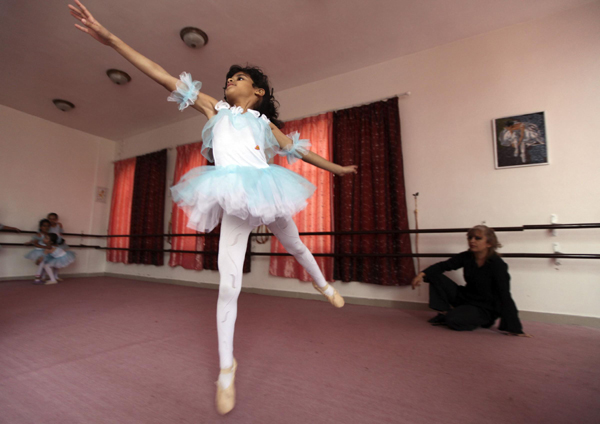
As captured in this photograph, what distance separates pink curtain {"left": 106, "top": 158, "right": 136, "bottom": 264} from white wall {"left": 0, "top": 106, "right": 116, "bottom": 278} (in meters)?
0.29

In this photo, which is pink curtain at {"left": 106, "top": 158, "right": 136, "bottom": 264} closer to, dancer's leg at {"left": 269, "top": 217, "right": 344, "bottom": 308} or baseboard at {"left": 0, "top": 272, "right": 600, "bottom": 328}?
baseboard at {"left": 0, "top": 272, "right": 600, "bottom": 328}

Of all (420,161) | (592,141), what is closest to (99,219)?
(420,161)

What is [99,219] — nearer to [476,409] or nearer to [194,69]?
[194,69]

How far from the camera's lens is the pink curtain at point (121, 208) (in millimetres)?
5031

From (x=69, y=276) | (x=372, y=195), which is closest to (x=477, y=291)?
(x=372, y=195)

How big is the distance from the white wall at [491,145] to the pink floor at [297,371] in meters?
0.46

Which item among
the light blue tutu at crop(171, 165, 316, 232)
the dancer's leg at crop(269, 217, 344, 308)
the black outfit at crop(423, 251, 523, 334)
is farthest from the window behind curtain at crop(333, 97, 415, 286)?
the light blue tutu at crop(171, 165, 316, 232)

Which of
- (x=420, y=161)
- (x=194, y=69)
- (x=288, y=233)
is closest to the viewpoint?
(x=288, y=233)

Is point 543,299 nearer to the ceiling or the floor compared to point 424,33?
nearer to the floor

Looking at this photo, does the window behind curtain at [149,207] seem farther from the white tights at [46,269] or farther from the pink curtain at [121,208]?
the white tights at [46,269]

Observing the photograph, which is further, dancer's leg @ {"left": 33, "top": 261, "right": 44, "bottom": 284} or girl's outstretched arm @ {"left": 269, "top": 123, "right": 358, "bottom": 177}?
dancer's leg @ {"left": 33, "top": 261, "right": 44, "bottom": 284}

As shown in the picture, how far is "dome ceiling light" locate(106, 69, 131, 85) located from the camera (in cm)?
341

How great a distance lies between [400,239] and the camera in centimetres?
265

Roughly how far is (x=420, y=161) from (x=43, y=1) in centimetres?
365
